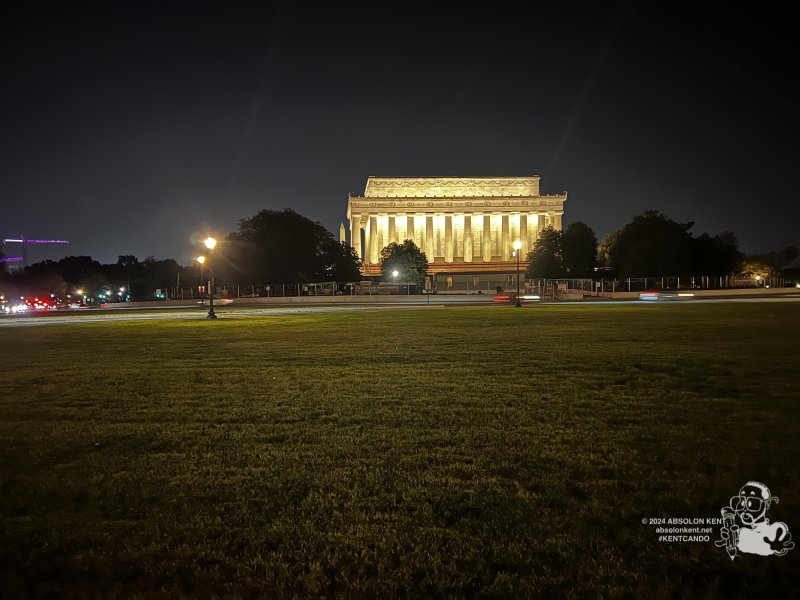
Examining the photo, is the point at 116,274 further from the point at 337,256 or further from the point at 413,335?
the point at 413,335

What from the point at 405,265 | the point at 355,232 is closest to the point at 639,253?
the point at 405,265

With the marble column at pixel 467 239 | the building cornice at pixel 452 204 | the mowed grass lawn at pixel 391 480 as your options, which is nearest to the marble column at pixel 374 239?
the building cornice at pixel 452 204

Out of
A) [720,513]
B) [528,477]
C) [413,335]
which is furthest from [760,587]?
[413,335]

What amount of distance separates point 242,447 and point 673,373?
7.99m

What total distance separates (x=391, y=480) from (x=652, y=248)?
70.4 m

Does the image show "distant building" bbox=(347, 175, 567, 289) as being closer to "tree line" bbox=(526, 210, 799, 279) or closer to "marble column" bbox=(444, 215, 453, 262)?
"marble column" bbox=(444, 215, 453, 262)

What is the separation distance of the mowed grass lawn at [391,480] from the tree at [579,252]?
229 feet

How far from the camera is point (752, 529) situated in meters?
4.11

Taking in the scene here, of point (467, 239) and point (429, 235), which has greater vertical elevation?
point (429, 235)

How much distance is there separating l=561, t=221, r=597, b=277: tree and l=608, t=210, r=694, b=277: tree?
602 cm

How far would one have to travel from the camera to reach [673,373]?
10008 mm

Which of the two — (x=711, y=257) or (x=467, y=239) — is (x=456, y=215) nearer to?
(x=467, y=239)

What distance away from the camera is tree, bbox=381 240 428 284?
73938mm

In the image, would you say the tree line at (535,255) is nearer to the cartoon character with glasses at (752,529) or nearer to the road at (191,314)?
the road at (191,314)
